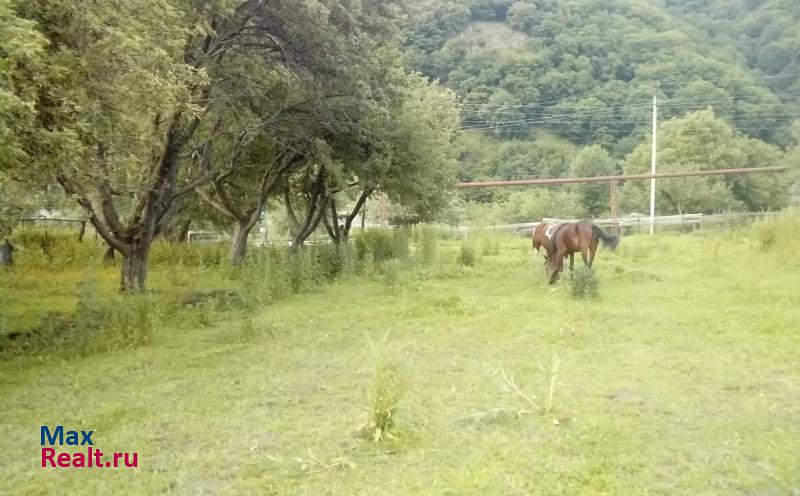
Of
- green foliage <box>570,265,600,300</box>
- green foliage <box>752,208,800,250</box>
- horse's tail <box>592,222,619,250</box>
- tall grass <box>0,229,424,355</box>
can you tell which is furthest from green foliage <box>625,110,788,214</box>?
green foliage <box>570,265,600,300</box>

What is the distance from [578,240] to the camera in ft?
39.3

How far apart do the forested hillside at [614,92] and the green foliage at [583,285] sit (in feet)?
84.7

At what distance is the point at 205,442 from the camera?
450 cm

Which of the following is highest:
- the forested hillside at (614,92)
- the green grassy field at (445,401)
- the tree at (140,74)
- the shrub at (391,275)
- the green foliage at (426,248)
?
the forested hillside at (614,92)

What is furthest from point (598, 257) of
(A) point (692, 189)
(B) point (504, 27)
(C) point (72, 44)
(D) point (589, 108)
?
(B) point (504, 27)

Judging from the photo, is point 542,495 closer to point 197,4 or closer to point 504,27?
point 197,4

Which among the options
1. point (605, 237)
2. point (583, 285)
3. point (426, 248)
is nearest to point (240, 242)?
point (426, 248)

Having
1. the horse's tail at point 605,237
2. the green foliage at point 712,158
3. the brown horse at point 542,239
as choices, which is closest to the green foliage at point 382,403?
the horse's tail at point 605,237

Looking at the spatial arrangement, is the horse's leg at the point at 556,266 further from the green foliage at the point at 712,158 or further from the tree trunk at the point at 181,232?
the green foliage at the point at 712,158

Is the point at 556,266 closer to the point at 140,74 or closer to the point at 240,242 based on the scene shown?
the point at 140,74

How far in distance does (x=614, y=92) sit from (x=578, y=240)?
4763 centimetres

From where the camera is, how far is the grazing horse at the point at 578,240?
39.1ft

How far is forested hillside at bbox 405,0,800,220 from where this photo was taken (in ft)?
132

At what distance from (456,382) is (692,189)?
3650cm
